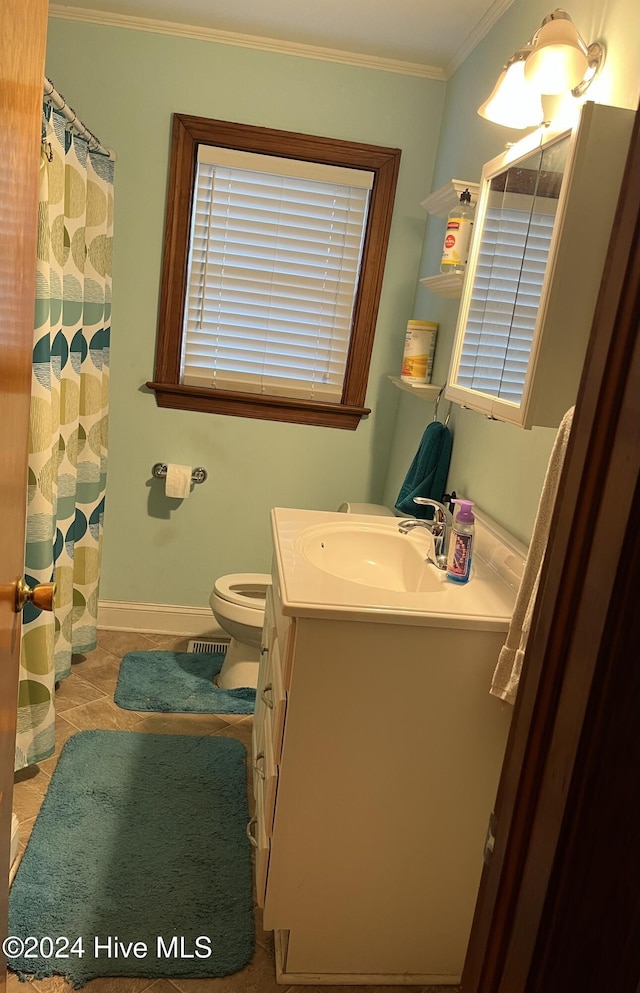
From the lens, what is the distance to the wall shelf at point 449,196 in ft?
6.88

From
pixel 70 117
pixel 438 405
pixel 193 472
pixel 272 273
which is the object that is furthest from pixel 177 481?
pixel 70 117

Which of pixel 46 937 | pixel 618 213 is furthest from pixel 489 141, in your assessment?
pixel 46 937

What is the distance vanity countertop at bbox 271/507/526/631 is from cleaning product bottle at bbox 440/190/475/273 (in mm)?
741

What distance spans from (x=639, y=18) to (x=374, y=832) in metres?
1.73

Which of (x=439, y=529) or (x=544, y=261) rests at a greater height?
(x=544, y=261)

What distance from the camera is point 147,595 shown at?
329 centimetres

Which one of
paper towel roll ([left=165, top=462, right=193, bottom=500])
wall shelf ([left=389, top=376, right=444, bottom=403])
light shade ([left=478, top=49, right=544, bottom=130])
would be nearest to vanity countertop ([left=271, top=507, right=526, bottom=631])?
wall shelf ([left=389, top=376, right=444, bottom=403])

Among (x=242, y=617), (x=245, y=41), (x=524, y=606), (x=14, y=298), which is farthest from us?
(x=245, y=41)

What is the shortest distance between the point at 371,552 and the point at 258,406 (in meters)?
1.22

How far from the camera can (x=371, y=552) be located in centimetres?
210

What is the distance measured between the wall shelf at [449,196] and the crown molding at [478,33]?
0.50 m

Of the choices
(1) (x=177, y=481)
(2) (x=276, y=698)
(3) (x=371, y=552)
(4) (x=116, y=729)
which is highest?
(3) (x=371, y=552)

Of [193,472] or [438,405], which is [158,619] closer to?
[193,472]

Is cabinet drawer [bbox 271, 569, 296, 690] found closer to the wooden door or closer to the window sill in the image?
the wooden door
